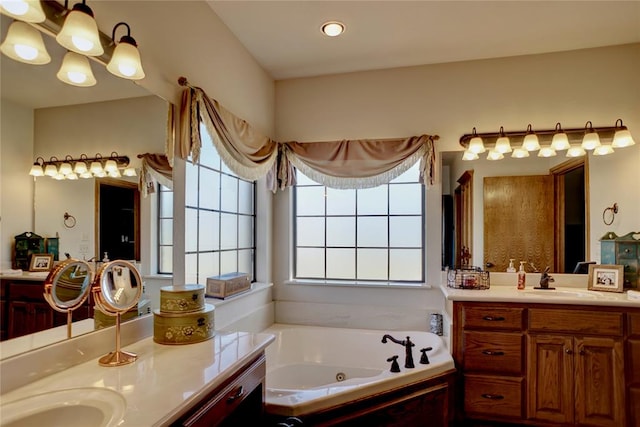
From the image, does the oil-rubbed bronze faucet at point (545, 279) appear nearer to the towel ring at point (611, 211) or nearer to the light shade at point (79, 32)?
the towel ring at point (611, 211)

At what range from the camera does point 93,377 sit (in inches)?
47.8

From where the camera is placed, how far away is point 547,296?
2.44m

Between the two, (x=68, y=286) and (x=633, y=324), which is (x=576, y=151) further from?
(x=68, y=286)

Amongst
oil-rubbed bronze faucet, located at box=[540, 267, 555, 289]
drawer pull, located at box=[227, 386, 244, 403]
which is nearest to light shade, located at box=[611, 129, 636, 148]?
oil-rubbed bronze faucet, located at box=[540, 267, 555, 289]

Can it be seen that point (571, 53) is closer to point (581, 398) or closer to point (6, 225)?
point (581, 398)

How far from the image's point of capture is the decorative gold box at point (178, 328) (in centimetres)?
159

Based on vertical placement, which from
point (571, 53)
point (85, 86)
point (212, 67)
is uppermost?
point (571, 53)

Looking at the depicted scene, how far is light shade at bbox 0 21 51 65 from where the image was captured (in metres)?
1.14

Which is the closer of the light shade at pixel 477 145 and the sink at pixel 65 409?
the sink at pixel 65 409

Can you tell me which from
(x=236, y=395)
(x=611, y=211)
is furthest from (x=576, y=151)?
(x=236, y=395)

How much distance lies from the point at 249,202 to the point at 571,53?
9.20 feet

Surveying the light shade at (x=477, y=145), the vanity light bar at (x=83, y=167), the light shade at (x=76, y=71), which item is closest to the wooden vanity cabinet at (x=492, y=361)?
the light shade at (x=477, y=145)

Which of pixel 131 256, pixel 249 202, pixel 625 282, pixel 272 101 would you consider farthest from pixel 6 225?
pixel 625 282

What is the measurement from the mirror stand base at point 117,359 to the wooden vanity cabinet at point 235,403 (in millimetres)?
372
